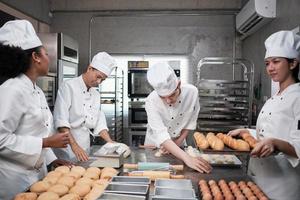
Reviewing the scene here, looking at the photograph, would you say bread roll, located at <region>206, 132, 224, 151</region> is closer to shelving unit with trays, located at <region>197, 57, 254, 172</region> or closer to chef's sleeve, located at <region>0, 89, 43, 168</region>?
chef's sleeve, located at <region>0, 89, 43, 168</region>

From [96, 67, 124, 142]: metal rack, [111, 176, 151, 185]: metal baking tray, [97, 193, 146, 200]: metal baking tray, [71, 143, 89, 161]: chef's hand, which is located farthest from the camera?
[96, 67, 124, 142]: metal rack

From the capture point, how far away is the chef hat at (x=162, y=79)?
2197 millimetres

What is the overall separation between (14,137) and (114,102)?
3.25 meters

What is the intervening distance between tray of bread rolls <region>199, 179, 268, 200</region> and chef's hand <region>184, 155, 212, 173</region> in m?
0.22

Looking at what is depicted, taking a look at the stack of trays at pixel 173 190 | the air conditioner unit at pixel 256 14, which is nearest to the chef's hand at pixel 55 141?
the stack of trays at pixel 173 190

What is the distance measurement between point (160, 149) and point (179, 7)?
11.7 ft

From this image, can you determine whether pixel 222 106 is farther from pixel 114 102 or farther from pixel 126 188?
pixel 126 188

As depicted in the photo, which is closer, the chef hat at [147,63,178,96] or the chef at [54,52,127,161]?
the chef hat at [147,63,178,96]

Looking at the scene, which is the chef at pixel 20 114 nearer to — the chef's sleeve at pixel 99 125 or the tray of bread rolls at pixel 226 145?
the tray of bread rolls at pixel 226 145

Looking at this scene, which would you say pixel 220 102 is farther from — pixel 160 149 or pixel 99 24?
pixel 99 24

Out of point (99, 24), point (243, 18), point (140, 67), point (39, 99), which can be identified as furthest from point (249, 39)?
point (39, 99)

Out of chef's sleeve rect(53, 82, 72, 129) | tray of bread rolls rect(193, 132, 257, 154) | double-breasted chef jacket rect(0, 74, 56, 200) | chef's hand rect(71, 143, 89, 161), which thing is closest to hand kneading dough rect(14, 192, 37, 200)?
double-breasted chef jacket rect(0, 74, 56, 200)

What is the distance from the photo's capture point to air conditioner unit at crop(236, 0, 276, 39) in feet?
11.5

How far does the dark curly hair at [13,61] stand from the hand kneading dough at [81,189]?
0.75 metres
